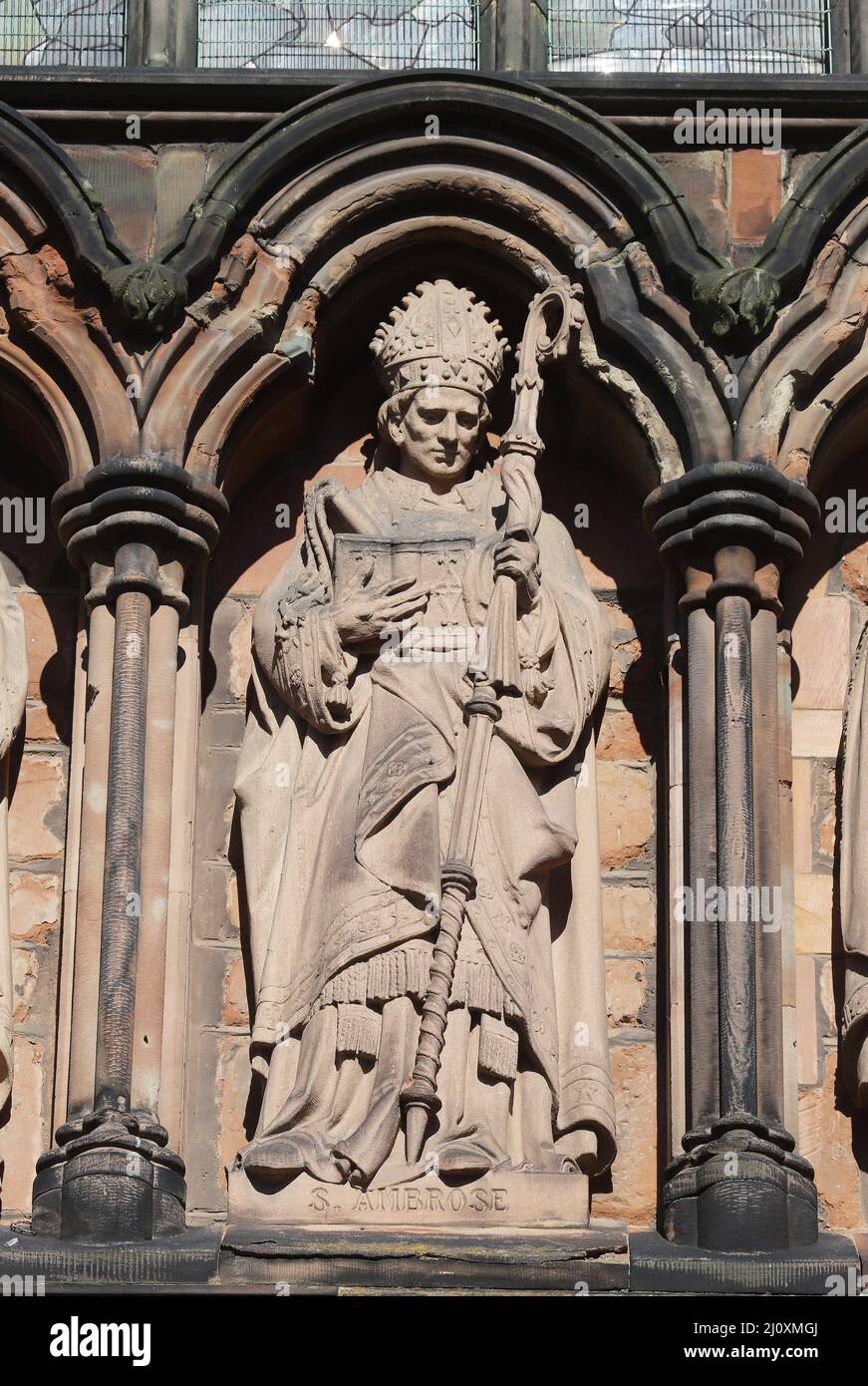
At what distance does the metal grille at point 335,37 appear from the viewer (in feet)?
40.8

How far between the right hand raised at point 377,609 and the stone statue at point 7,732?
3.53ft

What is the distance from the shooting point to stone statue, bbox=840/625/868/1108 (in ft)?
36.8

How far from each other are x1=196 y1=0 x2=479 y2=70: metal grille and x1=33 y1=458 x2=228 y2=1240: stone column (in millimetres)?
1736

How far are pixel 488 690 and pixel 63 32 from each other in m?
2.91

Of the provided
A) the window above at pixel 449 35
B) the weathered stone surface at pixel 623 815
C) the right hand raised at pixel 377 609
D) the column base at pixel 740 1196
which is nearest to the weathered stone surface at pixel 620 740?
the weathered stone surface at pixel 623 815

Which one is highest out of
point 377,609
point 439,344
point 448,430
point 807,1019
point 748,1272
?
point 439,344

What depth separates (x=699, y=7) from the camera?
12523 mm

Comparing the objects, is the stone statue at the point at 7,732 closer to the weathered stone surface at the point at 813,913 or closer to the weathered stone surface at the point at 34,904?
the weathered stone surface at the point at 34,904

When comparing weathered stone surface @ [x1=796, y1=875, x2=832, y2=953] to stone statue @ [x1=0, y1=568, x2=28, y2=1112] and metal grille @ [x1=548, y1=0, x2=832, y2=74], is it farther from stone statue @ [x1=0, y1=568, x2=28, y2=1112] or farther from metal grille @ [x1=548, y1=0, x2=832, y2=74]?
metal grille @ [x1=548, y1=0, x2=832, y2=74]

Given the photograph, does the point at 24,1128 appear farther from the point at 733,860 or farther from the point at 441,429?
the point at 441,429

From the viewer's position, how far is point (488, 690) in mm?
11219

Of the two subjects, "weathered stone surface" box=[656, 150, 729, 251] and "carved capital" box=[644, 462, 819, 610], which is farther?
"weathered stone surface" box=[656, 150, 729, 251]

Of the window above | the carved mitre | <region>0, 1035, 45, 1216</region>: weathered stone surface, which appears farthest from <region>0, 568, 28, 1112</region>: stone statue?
the window above

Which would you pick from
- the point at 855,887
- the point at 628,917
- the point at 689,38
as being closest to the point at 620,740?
the point at 628,917
